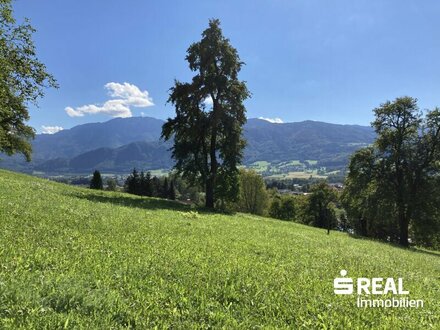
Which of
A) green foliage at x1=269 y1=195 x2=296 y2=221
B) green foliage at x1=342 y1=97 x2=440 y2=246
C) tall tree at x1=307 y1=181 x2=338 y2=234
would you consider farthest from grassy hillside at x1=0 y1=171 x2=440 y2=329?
green foliage at x1=269 y1=195 x2=296 y2=221

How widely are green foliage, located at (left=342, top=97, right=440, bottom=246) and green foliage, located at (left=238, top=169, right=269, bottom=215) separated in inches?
2063

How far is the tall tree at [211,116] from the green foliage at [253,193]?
5830 centimetres

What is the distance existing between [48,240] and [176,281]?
4750mm

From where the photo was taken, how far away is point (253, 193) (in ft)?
322

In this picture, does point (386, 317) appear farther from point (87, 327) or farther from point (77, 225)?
point (77, 225)

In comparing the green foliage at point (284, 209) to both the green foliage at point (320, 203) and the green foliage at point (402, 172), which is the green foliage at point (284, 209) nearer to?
the green foliage at point (320, 203)

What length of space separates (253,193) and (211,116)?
62.9m

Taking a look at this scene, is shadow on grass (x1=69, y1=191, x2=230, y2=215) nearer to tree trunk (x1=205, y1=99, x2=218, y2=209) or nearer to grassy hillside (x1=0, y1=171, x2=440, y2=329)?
tree trunk (x1=205, y1=99, x2=218, y2=209)

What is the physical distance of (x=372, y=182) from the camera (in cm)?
4378

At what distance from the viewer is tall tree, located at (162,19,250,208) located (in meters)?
37.6

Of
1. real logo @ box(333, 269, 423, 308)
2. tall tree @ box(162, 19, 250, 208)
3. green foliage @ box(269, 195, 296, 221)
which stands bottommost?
green foliage @ box(269, 195, 296, 221)

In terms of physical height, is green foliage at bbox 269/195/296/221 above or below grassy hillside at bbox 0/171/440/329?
below

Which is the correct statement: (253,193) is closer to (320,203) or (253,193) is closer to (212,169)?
(320,203)

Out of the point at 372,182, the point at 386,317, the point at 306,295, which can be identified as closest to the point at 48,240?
the point at 306,295
